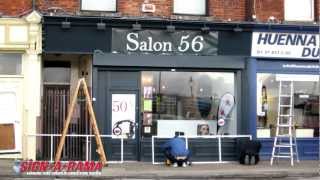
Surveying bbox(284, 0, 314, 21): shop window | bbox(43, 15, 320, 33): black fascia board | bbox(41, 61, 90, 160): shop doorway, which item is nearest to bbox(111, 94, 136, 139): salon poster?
bbox(41, 61, 90, 160): shop doorway

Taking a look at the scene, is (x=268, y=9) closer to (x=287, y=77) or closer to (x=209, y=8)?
(x=209, y=8)

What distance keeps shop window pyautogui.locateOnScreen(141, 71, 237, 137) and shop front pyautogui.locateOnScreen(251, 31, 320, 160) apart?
3.14ft

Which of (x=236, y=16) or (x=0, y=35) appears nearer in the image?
(x=0, y=35)

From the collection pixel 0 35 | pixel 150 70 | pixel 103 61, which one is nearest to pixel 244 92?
pixel 150 70

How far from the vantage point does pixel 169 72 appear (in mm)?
19938

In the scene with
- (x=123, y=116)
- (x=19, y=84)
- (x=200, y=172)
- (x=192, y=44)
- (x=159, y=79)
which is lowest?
(x=200, y=172)

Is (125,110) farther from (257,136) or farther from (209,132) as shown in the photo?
(257,136)

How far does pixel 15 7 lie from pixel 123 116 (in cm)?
449

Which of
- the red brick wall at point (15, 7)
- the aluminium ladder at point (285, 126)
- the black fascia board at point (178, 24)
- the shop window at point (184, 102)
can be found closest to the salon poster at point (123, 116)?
the shop window at point (184, 102)

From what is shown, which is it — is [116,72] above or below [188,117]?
above

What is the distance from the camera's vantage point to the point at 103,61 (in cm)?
1917

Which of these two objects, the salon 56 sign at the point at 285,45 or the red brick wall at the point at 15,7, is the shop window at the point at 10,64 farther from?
the salon 56 sign at the point at 285,45

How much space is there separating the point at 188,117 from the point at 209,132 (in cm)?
81

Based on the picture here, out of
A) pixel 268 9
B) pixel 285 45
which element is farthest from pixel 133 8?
pixel 285 45
